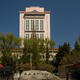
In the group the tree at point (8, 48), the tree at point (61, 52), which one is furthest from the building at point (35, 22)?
the tree at point (8, 48)

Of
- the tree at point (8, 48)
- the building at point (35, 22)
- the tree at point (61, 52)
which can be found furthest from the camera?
the building at point (35, 22)

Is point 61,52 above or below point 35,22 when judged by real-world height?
below

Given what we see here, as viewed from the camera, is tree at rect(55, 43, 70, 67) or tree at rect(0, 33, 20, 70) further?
tree at rect(55, 43, 70, 67)

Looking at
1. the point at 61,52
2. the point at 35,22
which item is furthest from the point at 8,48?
the point at 35,22

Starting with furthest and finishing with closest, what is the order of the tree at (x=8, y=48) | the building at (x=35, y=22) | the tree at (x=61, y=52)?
the building at (x=35, y=22) < the tree at (x=61, y=52) < the tree at (x=8, y=48)

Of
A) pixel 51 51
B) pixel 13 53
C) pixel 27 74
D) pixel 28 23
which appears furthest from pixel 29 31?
pixel 27 74

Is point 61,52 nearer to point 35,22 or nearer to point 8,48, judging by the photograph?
point 8,48

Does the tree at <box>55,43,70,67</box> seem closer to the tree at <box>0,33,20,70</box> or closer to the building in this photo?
the tree at <box>0,33,20,70</box>

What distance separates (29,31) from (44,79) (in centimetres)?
3500

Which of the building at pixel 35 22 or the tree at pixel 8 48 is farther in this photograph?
the building at pixel 35 22

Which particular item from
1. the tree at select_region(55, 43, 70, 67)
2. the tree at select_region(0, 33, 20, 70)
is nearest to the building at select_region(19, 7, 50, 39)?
the tree at select_region(55, 43, 70, 67)

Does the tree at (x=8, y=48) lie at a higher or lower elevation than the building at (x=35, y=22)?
lower

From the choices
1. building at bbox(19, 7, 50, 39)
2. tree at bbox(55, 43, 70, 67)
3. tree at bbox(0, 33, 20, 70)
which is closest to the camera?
tree at bbox(0, 33, 20, 70)

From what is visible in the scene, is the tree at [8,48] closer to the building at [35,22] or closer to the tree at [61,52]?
the tree at [61,52]
